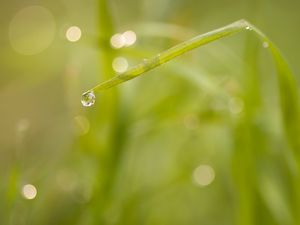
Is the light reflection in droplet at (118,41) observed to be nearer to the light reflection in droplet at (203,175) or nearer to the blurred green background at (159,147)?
the blurred green background at (159,147)

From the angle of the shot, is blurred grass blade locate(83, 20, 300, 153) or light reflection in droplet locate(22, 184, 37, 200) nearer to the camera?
blurred grass blade locate(83, 20, 300, 153)

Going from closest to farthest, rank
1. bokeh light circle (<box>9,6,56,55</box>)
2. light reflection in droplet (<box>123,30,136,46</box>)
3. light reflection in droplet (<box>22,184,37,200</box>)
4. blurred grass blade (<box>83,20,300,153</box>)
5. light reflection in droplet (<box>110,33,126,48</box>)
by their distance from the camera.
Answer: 1. blurred grass blade (<box>83,20,300,153</box>)
2. light reflection in droplet (<box>22,184,37,200</box>)
3. light reflection in droplet (<box>110,33,126,48</box>)
4. light reflection in droplet (<box>123,30,136,46</box>)
5. bokeh light circle (<box>9,6,56,55</box>)

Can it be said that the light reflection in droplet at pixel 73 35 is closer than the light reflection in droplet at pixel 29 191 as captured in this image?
No

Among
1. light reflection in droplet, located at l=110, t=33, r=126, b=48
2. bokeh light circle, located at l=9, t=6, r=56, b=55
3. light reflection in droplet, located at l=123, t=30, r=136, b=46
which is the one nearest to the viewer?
light reflection in droplet, located at l=110, t=33, r=126, b=48

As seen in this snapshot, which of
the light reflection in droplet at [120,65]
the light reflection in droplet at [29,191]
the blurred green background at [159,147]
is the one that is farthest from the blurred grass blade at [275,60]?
the light reflection in droplet at [120,65]

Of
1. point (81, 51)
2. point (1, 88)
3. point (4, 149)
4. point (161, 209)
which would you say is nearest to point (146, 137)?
point (161, 209)

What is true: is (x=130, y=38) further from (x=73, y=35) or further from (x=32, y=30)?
(x=32, y=30)

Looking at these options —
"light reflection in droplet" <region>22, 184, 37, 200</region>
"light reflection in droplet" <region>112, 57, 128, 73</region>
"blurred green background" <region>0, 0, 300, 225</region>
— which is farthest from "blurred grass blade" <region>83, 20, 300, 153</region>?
"light reflection in droplet" <region>112, 57, 128, 73</region>

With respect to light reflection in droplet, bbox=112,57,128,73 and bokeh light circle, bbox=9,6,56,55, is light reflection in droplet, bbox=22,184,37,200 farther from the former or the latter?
bokeh light circle, bbox=9,6,56,55
